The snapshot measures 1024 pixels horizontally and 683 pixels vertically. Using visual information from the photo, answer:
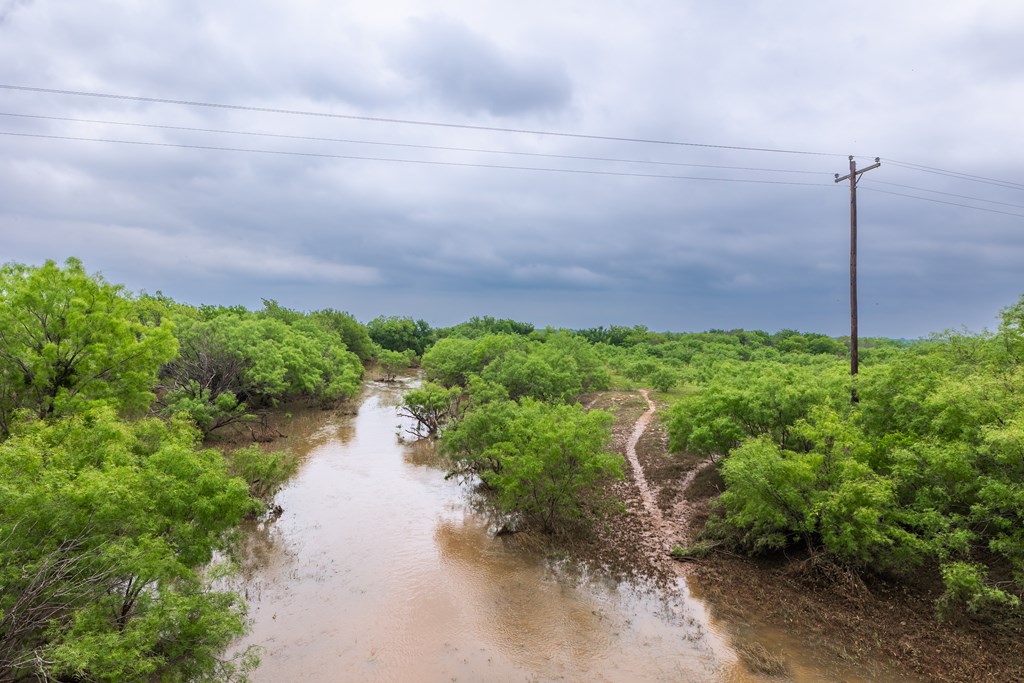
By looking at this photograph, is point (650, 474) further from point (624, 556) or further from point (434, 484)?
point (434, 484)

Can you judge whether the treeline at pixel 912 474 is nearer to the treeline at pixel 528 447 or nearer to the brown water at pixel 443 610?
the brown water at pixel 443 610

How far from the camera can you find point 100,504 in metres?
9.56

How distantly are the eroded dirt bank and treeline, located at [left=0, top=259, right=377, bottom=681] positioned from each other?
12437 mm

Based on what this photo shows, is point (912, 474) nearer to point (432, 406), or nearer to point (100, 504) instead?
point (100, 504)

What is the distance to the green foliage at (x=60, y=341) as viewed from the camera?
688 inches

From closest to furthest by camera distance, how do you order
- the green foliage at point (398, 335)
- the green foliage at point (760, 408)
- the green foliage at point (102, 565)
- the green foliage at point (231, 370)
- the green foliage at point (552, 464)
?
the green foliage at point (102, 565), the green foliage at point (552, 464), the green foliage at point (760, 408), the green foliage at point (231, 370), the green foliage at point (398, 335)

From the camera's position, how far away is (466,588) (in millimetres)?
16500

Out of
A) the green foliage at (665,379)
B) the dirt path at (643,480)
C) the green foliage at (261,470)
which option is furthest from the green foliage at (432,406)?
the green foliage at (665,379)

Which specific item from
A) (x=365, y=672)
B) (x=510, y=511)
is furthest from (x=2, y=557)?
(x=510, y=511)

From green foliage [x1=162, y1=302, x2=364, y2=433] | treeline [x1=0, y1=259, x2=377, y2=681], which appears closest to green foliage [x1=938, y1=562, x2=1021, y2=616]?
treeline [x1=0, y1=259, x2=377, y2=681]

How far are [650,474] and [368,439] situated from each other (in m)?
18.9

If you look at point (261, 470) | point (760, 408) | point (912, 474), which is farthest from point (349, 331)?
point (912, 474)

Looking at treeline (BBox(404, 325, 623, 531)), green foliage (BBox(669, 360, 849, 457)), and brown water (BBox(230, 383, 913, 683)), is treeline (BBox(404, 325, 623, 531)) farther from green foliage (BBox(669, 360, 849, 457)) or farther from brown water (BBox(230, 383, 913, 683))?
green foliage (BBox(669, 360, 849, 457))

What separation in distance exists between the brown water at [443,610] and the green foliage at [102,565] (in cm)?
323
